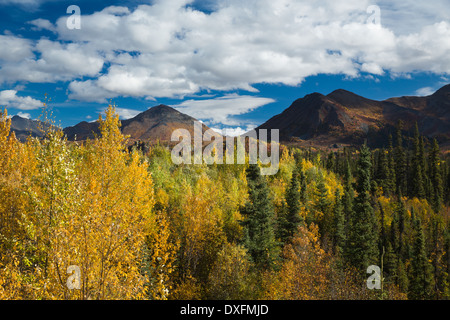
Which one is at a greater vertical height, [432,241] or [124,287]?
[124,287]

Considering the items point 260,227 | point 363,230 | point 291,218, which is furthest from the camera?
point 291,218

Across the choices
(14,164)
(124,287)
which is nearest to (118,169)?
(14,164)

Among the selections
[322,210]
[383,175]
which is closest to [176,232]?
[322,210]

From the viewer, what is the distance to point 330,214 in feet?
238

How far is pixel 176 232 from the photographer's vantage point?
42000 mm

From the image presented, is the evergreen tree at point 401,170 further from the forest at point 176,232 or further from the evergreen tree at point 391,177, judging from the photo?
the forest at point 176,232

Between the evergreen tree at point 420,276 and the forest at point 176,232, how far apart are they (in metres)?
0.26

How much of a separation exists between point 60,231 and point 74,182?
10.9 feet

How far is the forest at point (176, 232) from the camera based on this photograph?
44.1 ft

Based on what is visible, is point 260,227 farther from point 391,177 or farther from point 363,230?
point 391,177

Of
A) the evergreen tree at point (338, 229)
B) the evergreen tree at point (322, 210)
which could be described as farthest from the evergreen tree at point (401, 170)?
the evergreen tree at point (338, 229)

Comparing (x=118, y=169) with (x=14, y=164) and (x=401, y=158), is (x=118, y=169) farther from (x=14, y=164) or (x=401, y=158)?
(x=401, y=158)

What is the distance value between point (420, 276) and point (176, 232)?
58628 millimetres
